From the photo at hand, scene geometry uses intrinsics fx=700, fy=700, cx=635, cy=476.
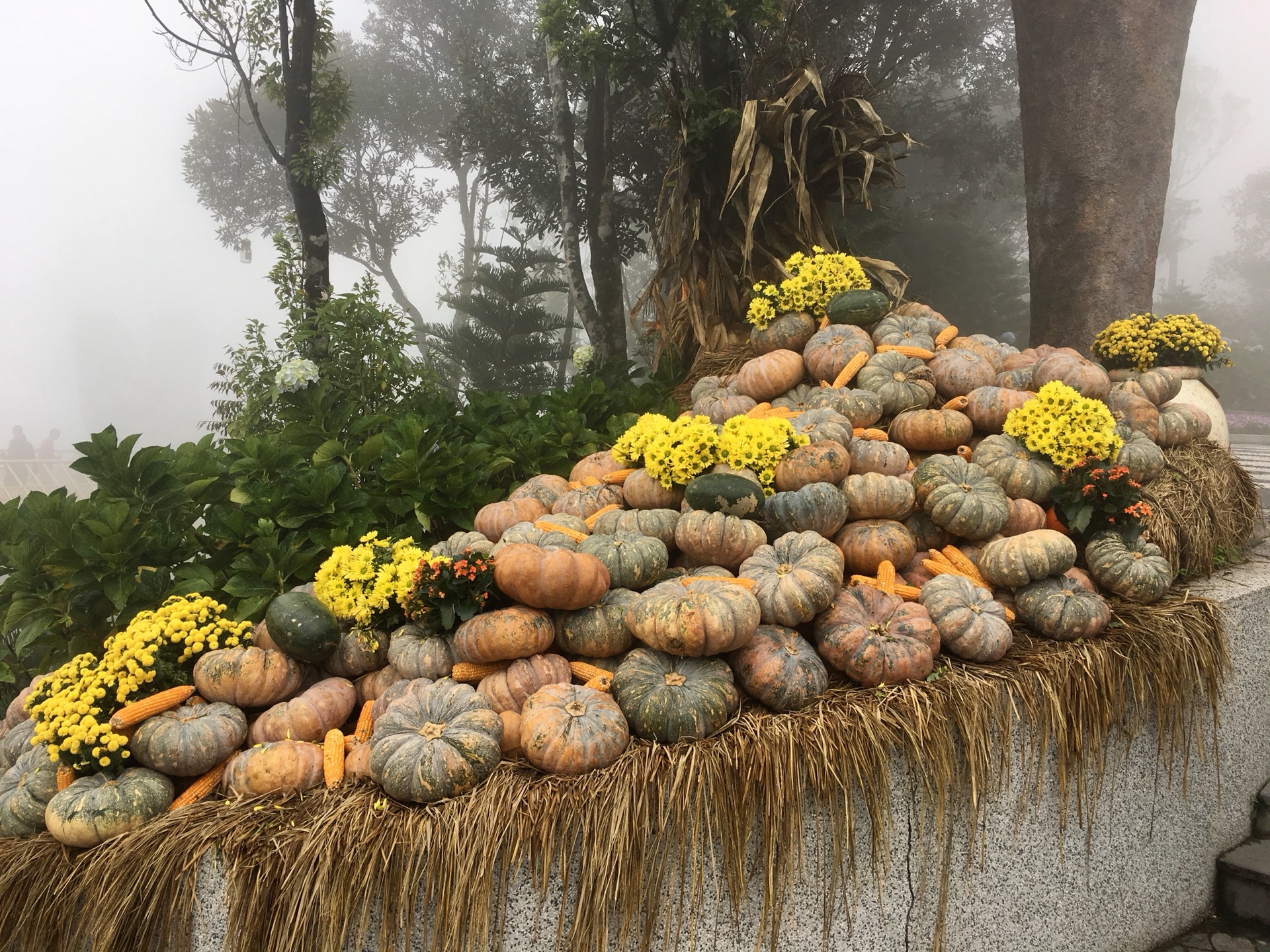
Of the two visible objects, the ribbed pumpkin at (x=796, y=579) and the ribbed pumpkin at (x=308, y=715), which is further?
the ribbed pumpkin at (x=796, y=579)

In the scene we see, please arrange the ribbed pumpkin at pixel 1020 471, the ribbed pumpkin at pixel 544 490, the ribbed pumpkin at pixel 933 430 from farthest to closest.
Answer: the ribbed pumpkin at pixel 544 490 < the ribbed pumpkin at pixel 933 430 < the ribbed pumpkin at pixel 1020 471

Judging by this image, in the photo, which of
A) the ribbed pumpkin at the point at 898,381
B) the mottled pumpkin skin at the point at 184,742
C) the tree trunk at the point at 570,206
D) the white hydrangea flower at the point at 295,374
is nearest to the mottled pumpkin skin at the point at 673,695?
the mottled pumpkin skin at the point at 184,742

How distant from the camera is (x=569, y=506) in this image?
310cm

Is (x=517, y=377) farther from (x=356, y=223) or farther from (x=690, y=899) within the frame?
(x=690, y=899)

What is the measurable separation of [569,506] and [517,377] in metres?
9.64

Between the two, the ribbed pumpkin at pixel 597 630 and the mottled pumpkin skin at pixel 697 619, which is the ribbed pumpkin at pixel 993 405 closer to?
the mottled pumpkin skin at pixel 697 619

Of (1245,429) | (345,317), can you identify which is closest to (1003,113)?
(1245,429)

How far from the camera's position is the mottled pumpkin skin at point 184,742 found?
6.42 feet

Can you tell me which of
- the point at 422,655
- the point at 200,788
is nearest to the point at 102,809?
the point at 200,788

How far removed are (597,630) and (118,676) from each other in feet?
4.67

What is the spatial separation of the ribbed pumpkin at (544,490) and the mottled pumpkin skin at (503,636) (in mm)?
1091

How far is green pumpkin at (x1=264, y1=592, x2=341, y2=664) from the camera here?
88.5 inches

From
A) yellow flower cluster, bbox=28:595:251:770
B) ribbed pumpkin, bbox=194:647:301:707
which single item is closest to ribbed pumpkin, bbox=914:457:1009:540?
ribbed pumpkin, bbox=194:647:301:707

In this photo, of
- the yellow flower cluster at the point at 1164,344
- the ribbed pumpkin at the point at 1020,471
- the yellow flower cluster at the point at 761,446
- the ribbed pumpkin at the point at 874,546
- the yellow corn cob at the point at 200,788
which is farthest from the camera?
the yellow flower cluster at the point at 1164,344
